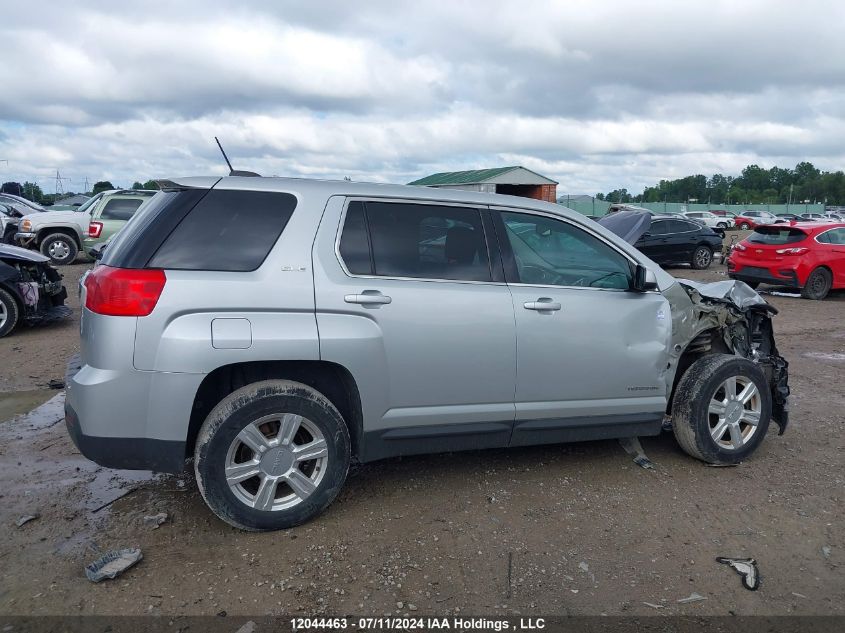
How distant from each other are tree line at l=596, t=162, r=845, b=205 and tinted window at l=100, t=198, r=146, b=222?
279 ft

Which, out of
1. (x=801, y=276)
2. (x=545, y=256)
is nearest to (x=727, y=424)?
(x=545, y=256)

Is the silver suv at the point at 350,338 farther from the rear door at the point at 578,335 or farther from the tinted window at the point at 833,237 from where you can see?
the tinted window at the point at 833,237

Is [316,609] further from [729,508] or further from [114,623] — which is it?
[729,508]

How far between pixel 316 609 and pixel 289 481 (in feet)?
2.51

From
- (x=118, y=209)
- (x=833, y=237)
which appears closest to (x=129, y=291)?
(x=833, y=237)

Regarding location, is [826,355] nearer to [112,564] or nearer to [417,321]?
[417,321]

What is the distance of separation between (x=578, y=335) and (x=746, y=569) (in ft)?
4.91

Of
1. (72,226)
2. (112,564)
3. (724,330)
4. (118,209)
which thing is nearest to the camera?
(112,564)

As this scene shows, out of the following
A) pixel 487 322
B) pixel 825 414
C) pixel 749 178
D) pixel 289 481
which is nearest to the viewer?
pixel 289 481

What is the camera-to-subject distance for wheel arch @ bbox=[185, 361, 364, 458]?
3535 millimetres

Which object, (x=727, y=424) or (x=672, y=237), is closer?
(x=727, y=424)

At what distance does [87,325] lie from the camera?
3432mm

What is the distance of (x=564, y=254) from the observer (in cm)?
429

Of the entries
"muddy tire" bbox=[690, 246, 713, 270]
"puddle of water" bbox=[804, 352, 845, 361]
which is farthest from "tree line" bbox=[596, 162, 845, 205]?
"puddle of water" bbox=[804, 352, 845, 361]
